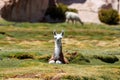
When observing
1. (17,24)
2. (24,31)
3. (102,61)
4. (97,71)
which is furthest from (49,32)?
(97,71)

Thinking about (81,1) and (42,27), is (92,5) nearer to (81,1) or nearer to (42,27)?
(81,1)

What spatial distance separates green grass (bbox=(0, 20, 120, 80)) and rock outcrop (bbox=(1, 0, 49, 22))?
6.84m

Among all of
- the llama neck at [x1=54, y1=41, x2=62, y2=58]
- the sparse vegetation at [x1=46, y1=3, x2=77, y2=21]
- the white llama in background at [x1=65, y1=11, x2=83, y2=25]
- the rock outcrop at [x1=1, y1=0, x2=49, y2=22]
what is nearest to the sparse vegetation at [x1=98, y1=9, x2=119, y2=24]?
the sparse vegetation at [x1=46, y1=3, x2=77, y2=21]

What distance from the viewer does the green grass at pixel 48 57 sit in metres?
24.1

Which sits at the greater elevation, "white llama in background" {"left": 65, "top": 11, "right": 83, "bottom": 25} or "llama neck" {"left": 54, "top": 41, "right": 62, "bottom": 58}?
"llama neck" {"left": 54, "top": 41, "right": 62, "bottom": 58}

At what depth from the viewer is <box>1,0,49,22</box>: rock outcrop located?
7500 centimetres

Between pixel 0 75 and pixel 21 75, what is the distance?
1.01m

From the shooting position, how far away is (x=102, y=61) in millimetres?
34406

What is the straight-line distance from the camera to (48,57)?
33062mm

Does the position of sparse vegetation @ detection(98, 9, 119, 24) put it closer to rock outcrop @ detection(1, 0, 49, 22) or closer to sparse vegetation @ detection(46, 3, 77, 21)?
sparse vegetation @ detection(46, 3, 77, 21)

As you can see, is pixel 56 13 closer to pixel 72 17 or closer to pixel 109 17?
pixel 72 17

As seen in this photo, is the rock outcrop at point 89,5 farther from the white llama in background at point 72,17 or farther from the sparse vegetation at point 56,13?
the white llama in background at point 72,17

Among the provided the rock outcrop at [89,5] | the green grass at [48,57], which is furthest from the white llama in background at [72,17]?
the rock outcrop at [89,5]

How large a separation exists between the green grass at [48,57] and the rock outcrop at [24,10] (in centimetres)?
684
